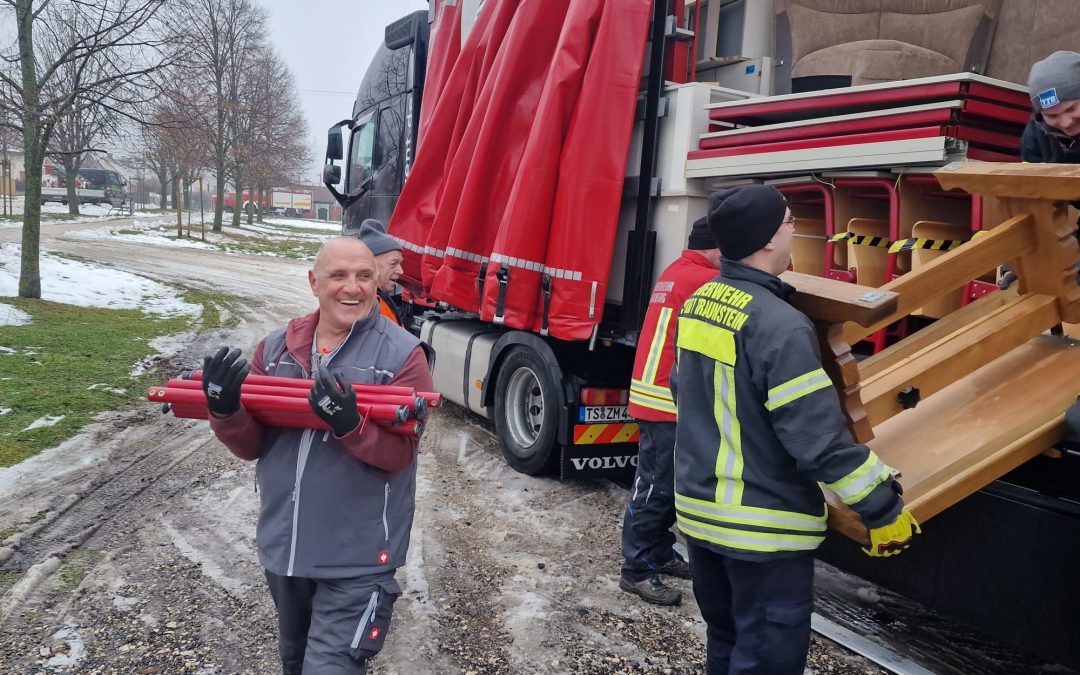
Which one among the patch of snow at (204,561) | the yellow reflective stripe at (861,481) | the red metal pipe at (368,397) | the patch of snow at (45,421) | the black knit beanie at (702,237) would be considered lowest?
the patch of snow at (204,561)

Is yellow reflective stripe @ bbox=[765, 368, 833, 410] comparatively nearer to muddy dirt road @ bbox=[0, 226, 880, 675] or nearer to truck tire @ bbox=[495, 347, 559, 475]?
muddy dirt road @ bbox=[0, 226, 880, 675]

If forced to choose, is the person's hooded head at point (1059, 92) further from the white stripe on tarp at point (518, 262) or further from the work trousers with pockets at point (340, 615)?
the work trousers with pockets at point (340, 615)

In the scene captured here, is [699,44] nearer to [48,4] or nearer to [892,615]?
[892,615]

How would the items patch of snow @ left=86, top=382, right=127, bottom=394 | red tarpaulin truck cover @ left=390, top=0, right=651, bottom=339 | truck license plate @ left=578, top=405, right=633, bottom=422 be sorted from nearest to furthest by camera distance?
red tarpaulin truck cover @ left=390, top=0, right=651, bottom=339, truck license plate @ left=578, top=405, right=633, bottom=422, patch of snow @ left=86, top=382, right=127, bottom=394

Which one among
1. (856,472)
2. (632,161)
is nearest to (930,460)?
(856,472)

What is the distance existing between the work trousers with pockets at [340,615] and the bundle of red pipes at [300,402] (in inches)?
17.4

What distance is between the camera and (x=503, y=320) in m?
5.04

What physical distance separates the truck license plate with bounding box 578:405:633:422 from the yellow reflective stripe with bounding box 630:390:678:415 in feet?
4.41

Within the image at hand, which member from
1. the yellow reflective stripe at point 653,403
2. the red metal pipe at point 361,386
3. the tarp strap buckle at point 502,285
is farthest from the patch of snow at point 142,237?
the red metal pipe at point 361,386

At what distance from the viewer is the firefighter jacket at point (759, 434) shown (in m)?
2.08

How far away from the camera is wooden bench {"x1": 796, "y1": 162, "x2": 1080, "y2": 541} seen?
93.6 inches

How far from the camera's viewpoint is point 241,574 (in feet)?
12.9

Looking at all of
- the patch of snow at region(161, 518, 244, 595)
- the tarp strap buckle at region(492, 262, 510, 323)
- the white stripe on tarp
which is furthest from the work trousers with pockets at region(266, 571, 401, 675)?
the tarp strap buckle at region(492, 262, 510, 323)

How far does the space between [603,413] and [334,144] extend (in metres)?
5.01
